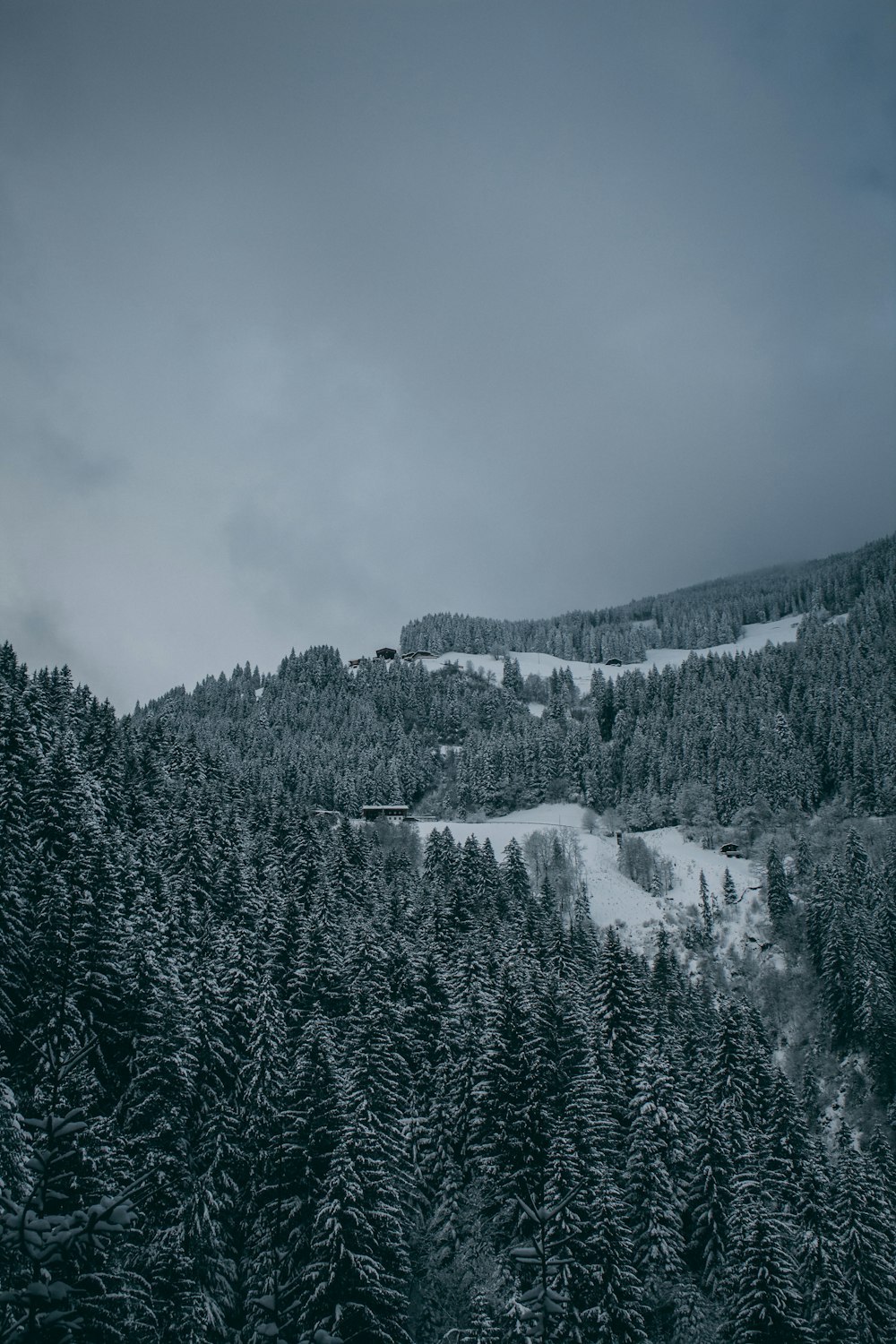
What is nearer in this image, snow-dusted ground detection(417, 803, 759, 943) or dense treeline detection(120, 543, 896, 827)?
snow-dusted ground detection(417, 803, 759, 943)

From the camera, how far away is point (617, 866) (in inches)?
4306

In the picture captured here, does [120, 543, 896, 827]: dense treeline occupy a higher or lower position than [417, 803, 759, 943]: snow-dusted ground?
higher

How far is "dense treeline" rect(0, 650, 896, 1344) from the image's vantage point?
84.8 ft

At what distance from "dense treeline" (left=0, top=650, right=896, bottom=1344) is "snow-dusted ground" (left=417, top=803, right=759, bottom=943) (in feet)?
138

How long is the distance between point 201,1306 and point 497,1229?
14.8 metres

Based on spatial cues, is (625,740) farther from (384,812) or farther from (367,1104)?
(367,1104)

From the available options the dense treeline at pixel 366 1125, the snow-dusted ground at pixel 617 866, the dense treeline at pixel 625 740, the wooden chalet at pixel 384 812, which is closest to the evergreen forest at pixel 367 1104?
the dense treeline at pixel 366 1125

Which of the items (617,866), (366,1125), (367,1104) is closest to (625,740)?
(617,866)

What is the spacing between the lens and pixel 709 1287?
35719 mm

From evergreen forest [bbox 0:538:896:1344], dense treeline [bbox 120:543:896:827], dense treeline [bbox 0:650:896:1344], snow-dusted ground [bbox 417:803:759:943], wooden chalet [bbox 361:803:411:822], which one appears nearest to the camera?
evergreen forest [bbox 0:538:896:1344]

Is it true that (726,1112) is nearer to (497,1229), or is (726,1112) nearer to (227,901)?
(497,1229)

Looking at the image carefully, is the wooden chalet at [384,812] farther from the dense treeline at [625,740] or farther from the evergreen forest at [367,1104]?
the evergreen forest at [367,1104]

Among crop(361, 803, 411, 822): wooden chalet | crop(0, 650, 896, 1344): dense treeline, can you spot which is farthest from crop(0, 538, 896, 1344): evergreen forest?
crop(361, 803, 411, 822): wooden chalet

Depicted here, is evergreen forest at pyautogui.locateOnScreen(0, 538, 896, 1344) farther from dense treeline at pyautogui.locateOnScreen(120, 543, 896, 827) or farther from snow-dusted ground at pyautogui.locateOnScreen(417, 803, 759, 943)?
dense treeline at pyautogui.locateOnScreen(120, 543, 896, 827)
